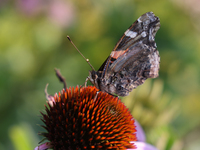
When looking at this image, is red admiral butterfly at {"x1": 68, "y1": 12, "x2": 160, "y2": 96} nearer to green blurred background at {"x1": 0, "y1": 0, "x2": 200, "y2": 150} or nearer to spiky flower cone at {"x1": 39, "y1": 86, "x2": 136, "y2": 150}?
spiky flower cone at {"x1": 39, "y1": 86, "x2": 136, "y2": 150}

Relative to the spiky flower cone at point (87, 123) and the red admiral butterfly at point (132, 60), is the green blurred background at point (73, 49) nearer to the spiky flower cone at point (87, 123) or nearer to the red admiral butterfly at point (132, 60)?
the red admiral butterfly at point (132, 60)

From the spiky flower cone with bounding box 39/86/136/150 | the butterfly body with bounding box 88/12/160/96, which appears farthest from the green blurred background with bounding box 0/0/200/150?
the spiky flower cone with bounding box 39/86/136/150

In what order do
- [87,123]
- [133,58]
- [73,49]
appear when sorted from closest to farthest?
[87,123]
[133,58]
[73,49]

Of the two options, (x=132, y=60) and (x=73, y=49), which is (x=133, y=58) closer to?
(x=132, y=60)

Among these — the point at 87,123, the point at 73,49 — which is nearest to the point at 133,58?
the point at 87,123

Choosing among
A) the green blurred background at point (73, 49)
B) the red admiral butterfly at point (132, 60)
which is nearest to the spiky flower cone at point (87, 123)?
the red admiral butterfly at point (132, 60)

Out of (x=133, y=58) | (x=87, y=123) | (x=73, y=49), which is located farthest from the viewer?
(x=73, y=49)

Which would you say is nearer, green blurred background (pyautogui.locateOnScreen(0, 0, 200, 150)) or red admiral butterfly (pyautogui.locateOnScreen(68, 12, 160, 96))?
red admiral butterfly (pyautogui.locateOnScreen(68, 12, 160, 96))

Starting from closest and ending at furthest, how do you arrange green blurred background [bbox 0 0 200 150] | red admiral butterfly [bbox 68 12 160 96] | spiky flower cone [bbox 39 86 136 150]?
spiky flower cone [bbox 39 86 136 150]
red admiral butterfly [bbox 68 12 160 96]
green blurred background [bbox 0 0 200 150]

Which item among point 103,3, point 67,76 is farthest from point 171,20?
point 67,76
